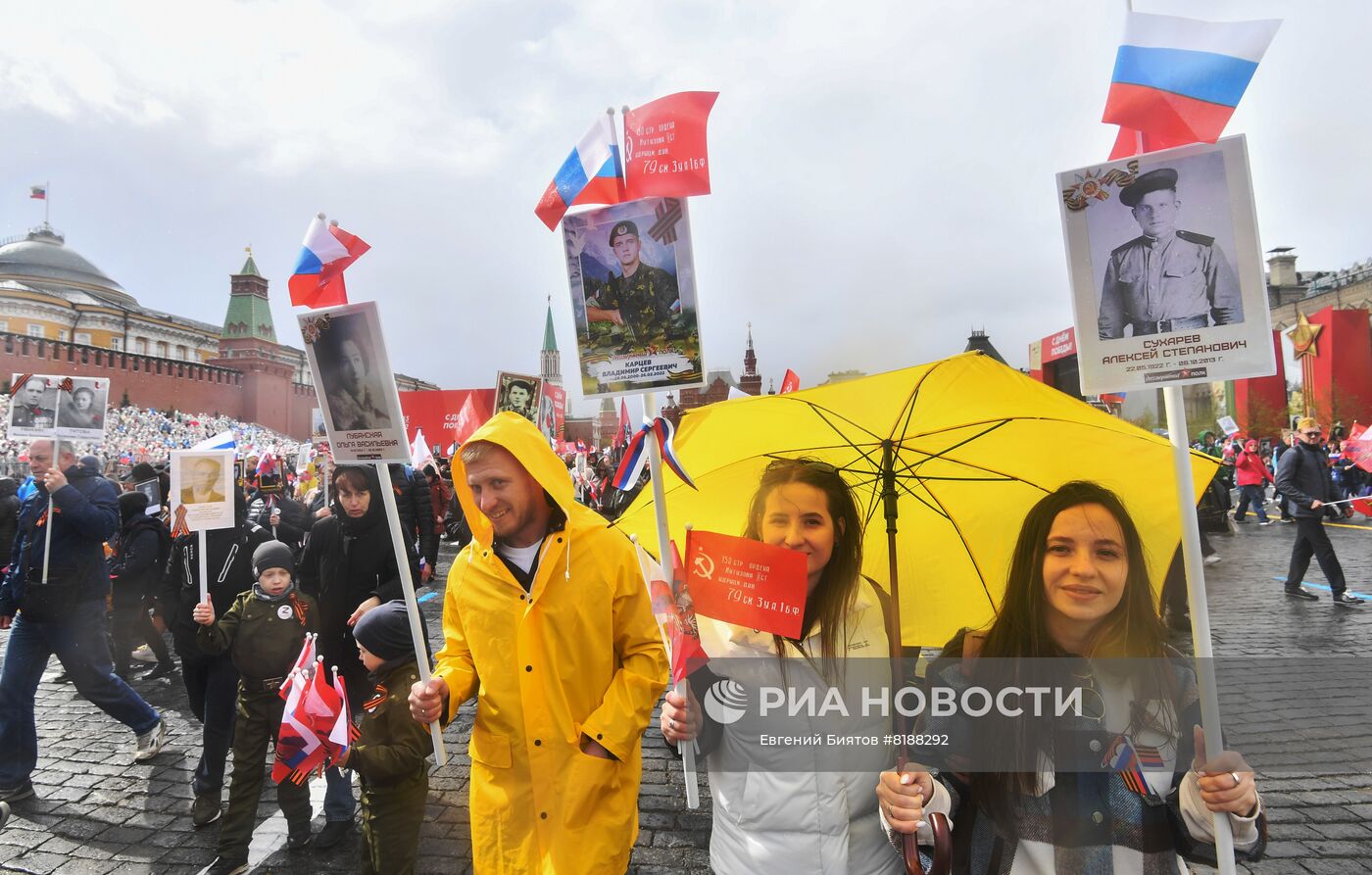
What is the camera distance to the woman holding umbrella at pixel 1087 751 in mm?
1624

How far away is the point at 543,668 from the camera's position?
2.21 metres

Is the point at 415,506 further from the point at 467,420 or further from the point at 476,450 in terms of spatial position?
the point at 476,450

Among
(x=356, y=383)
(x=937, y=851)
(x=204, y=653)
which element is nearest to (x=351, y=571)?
(x=204, y=653)

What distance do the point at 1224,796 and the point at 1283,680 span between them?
500 cm

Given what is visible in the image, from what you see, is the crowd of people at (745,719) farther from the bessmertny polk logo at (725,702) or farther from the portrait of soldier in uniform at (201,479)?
the portrait of soldier in uniform at (201,479)

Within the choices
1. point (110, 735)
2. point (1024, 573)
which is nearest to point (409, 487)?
point (110, 735)

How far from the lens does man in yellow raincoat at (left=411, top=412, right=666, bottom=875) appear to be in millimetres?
2176

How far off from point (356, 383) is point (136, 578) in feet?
15.9

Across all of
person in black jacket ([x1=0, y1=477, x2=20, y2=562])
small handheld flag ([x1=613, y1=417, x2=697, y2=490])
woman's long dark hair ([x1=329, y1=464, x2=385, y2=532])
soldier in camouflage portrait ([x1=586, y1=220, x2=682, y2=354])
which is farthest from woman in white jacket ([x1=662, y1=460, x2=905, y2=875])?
person in black jacket ([x1=0, y1=477, x2=20, y2=562])

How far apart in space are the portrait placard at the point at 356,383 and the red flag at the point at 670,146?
3.74ft

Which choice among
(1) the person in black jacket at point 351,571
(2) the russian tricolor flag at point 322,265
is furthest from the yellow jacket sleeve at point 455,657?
(1) the person in black jacket at point 351,571

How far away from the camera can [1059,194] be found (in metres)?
1.83

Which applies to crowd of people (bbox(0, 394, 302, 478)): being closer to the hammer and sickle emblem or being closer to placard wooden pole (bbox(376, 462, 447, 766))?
placard wooden pole (bbox(376, 462, 447, 766))

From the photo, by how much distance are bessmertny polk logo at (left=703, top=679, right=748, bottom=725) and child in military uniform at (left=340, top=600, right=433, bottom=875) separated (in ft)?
4.42
